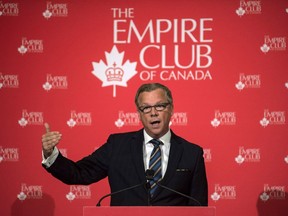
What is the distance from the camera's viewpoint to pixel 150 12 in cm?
351

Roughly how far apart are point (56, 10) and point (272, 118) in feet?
6.32

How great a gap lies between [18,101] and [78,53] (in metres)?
0.62

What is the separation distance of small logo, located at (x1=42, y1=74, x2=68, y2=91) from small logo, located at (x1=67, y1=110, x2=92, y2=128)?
232 millimetres

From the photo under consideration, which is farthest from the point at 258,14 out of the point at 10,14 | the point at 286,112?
the point at 10,14

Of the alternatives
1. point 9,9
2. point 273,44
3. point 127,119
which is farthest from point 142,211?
point 9,9

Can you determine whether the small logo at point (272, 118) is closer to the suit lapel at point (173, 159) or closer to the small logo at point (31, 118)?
the suit lapel at point (173, 159)

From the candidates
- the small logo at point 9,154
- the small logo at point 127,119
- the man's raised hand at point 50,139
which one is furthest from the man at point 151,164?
the small logo at point 9,154

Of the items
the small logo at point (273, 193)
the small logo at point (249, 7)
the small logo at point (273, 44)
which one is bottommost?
the small logo at point (273, 193)

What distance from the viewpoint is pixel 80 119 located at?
351 cm

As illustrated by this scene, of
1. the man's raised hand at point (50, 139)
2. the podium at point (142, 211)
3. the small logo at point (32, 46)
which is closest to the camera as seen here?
the podium at point (142, 211)

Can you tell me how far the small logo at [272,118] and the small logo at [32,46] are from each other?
6.09 ft

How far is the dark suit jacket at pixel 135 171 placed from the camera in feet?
7.66

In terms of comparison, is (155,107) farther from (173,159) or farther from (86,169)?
(86,169)

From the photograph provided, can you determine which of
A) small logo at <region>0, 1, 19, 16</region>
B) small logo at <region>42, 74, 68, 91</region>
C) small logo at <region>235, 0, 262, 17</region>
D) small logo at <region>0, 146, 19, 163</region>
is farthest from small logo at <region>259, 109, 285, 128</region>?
small logo at <region>0, 1, 19, 16</region>
